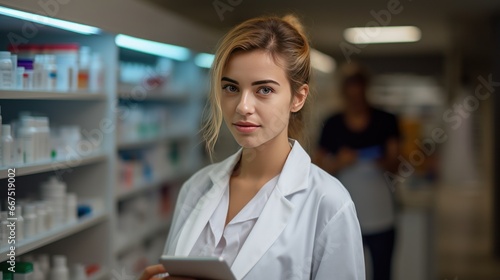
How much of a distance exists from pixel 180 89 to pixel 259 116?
3269 millimetres

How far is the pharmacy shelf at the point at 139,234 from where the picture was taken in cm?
369

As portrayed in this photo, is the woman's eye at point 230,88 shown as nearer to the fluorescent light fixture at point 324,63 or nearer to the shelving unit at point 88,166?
the shelving unit at point 88,166

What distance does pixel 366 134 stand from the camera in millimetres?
3969

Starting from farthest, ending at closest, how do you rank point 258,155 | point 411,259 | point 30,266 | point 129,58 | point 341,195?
point 411,259 → point 129,58 → point 30,266 → point 258,155 → point 341,195

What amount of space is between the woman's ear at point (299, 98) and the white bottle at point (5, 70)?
3.57ft

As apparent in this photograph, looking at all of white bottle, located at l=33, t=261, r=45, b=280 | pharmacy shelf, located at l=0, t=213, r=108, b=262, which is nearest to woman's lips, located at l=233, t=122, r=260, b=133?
pharmacy shelf, located at l=0, t=213, r=108, b=262

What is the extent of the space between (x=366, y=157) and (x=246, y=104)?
7.82 ft

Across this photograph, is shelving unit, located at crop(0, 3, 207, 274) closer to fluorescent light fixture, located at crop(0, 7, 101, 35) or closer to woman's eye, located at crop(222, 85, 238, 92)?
fluorescent light fixture, located at crop(0, 7, 101, 35)

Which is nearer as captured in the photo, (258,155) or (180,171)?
(258,155)

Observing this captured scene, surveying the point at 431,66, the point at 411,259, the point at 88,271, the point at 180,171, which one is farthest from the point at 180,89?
the point at 431,66

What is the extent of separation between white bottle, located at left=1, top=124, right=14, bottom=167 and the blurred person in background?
2.09 metres

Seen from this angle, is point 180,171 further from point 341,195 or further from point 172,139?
point 341,195

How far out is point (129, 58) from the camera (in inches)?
180

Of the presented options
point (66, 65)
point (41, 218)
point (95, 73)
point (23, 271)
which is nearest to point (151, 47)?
point (95, 73)
